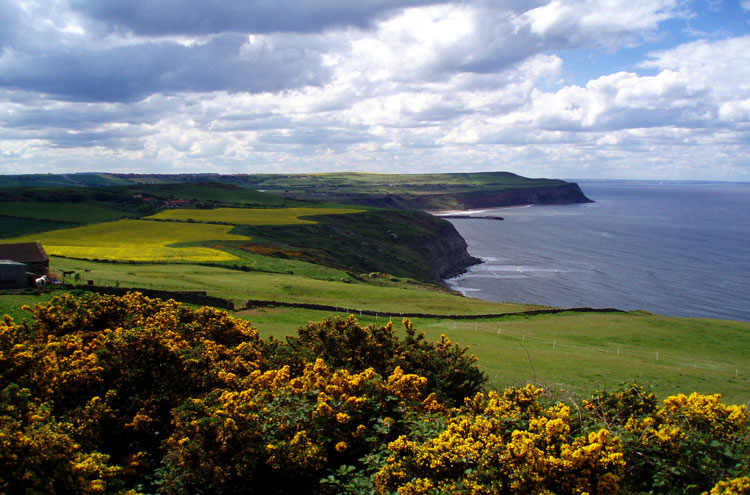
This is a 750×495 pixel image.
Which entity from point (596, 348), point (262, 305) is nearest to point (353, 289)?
point (262, 305)

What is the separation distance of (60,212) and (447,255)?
79.9 metres

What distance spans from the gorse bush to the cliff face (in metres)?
83.5

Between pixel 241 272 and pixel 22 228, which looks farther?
pixel 22 228

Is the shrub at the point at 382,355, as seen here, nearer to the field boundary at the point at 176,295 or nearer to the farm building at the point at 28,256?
the field boundary at the point at 176,295

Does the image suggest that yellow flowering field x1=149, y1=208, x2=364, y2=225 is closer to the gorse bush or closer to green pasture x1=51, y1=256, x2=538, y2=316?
green pasture x1=51, y1=256, x2=538, y2=316

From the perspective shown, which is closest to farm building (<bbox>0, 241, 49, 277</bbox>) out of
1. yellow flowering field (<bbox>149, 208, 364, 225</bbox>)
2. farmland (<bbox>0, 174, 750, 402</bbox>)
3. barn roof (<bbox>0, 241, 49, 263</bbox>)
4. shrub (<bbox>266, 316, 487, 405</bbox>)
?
barn roof (<bbox>0, 241, 49, 263</bbox>)

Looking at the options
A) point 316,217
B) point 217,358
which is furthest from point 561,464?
point 316,217

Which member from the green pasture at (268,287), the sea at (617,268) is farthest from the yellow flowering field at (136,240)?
the sea at (617,268)

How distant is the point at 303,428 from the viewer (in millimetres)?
12234

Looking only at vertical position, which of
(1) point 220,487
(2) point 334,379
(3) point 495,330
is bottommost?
(3) point 495,330

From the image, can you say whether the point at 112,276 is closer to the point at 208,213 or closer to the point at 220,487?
the point at 220,487

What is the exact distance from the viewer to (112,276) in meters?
46.1

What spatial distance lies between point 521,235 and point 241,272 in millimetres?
115973

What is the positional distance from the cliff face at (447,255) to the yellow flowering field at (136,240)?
133ft
